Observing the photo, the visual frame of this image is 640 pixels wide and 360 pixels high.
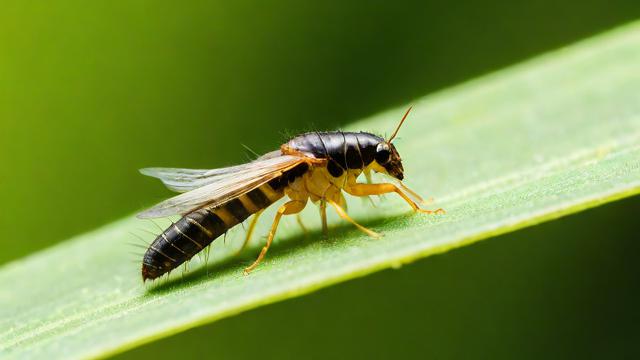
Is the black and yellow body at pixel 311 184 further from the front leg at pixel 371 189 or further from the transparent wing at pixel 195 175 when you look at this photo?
the transparent wing at pixel 195 175

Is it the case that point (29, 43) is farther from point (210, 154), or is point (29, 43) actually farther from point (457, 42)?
point (457, 42)

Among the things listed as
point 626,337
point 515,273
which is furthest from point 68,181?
point 626,337

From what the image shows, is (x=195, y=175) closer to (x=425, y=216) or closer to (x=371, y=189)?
(x=371, y=189)

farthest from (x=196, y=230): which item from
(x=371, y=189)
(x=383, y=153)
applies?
(x=383, y=153)

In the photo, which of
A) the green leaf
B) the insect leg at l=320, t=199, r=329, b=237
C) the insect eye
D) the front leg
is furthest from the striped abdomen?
the insect eye

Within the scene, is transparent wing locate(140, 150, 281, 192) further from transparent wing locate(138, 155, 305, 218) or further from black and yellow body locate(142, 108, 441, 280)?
black and yellow body locate(142, 108, 441, 280)

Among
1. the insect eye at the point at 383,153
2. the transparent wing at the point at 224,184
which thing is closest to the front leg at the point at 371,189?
the insect eye at the point at 383,153

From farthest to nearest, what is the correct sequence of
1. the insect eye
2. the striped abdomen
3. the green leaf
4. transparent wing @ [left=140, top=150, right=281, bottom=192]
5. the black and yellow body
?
the insect eye, transparent wing @ [left=140, top=150, right=281, bottom=192], the black and yellow body, the striped abdomen, the green leaf
